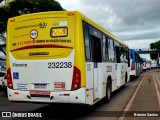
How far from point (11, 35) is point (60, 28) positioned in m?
1.81

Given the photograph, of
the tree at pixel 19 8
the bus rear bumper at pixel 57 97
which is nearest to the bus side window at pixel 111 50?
the bus rear bumper at pixel 57 97

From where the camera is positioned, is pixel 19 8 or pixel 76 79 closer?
pixel 76 79

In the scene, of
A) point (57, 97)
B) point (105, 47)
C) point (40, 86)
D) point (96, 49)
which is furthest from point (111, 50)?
point (57, 97)

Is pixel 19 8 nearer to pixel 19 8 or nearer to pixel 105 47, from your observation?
pixel 19 8

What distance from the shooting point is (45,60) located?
9648 millimetres

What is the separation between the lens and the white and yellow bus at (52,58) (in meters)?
9.32

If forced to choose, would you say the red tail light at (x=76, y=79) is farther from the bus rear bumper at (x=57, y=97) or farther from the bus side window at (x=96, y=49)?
the bus side window at (x=96, y=49)

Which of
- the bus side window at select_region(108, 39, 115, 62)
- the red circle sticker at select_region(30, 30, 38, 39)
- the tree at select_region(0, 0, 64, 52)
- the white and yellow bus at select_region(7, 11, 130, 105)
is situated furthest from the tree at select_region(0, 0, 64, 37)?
the red circle sticker at select_region(30, 30, 38, 39)

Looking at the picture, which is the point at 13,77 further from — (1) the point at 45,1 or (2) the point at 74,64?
(1) the point at 45,1

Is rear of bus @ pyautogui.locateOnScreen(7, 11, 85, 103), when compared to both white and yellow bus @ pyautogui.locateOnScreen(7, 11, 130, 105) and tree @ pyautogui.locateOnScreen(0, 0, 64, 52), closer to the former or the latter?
white and yellow bus @ pyautogui.locateOnScreen(7, 11, 130, 105)

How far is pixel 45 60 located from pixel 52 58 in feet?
0.80

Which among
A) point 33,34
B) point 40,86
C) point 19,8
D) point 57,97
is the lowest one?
point 57,97

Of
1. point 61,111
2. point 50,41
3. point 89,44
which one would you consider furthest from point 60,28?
point 61,111

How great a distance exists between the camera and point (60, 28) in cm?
963
